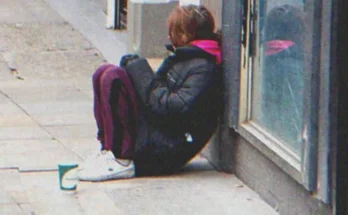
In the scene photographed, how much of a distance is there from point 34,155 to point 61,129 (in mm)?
888

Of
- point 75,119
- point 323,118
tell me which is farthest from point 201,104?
point 75,119

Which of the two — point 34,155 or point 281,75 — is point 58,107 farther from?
point 281,75

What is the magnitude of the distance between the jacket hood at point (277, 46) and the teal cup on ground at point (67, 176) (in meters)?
1.43

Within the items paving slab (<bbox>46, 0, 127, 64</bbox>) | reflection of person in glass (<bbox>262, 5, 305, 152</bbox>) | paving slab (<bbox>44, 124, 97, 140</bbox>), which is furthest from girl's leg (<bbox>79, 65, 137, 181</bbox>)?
paving slab (<bbox>46, 0, 127, 64</bbox>)

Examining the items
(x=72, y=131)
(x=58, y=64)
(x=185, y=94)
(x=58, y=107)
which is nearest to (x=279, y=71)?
(x=185, y=94)

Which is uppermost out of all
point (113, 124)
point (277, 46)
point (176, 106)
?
point (277, 46)

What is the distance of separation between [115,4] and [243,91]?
5.96 metres

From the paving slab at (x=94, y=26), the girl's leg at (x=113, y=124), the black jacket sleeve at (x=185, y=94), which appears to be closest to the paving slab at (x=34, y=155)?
the girl's leg at (x=113, y=124)

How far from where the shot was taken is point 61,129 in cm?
791

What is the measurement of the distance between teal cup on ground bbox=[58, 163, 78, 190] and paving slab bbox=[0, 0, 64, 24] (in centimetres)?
612

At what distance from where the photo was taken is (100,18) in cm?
1245

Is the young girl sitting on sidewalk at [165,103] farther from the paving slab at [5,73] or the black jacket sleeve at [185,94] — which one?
the paving slab at [5,73]

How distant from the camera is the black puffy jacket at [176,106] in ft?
20.1

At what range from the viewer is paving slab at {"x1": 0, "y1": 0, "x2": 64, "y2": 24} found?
12.3 metres
